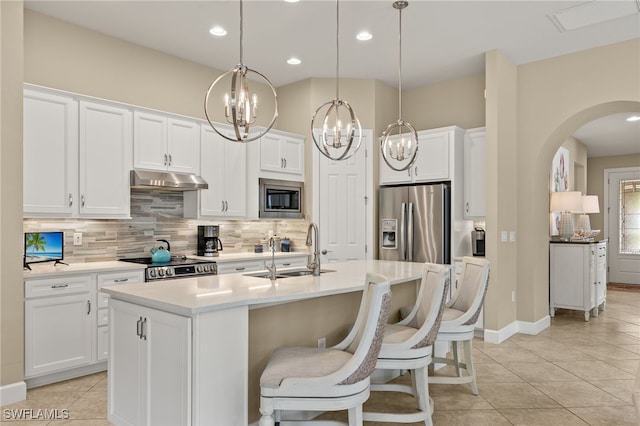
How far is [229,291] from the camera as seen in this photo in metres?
2.47

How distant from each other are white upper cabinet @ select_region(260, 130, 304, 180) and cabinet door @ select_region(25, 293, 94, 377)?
252 centimetres

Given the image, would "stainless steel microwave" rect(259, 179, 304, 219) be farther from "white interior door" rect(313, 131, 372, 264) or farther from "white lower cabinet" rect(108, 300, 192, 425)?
"white lower cabinet" rect(108, 300, 192, 425)

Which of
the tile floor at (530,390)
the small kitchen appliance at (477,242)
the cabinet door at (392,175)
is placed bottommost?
the tile floor at (530,390)

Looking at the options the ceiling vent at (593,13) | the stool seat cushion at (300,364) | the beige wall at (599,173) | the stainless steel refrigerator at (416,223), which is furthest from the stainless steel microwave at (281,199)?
the beige wall at (599,173)

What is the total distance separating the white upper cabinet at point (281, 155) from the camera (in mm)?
5469

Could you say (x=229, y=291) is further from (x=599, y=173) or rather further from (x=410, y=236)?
(x=599, y=173)

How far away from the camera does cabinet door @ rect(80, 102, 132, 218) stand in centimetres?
397

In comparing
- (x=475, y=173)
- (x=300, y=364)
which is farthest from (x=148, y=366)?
(x=475, y=173)

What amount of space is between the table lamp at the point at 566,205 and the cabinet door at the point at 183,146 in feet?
17.5

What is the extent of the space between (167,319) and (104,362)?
2.18 metres

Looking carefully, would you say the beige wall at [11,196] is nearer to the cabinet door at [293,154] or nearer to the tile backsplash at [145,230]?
the tile backsplash at [145,230]

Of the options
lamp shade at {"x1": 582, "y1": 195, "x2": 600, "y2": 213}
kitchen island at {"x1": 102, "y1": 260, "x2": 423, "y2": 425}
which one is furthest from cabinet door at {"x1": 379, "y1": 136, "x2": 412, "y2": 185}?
lamp shade at {"x1": 582, "y1": 195, "x2": 600, "y2": 213}

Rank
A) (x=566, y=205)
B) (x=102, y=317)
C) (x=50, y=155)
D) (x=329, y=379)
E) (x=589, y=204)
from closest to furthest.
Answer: (x=329, y=379)
(x=50, y=155)
(x=102, y=317)
(x=566, y=205)
(x=589, y=204)

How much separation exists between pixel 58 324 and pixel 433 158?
4196 mm
